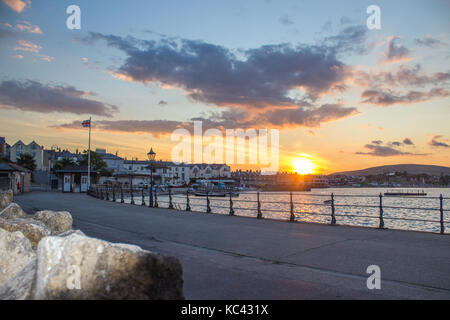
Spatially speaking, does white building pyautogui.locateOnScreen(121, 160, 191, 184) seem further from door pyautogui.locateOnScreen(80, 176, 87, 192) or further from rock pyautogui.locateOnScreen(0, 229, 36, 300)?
rock pyautogui.locateOnScreen(0, 229, 36, 300)

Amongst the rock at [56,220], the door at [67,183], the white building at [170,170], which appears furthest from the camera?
the white building at [170,170]

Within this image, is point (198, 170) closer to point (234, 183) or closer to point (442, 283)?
point (234, 183)

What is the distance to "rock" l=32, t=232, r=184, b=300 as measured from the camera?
12.4ft

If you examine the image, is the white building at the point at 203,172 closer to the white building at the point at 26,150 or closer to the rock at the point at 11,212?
the white building at the point at 26,150

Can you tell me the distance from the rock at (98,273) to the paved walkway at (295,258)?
74.3 inches

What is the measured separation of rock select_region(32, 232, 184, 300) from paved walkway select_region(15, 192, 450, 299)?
1.89 m

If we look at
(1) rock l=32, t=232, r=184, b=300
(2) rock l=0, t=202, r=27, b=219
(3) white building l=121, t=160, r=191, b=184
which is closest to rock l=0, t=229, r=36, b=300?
(1) rock l=32, t=232, r=184, b=300

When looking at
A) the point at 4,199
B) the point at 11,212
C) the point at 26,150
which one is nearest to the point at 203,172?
the point at 26,150

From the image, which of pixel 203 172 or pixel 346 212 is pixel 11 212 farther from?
pixel 203 172

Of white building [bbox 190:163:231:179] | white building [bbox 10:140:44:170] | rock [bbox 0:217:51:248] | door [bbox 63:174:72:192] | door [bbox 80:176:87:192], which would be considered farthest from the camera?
white building [bbox 190:163:231:179]

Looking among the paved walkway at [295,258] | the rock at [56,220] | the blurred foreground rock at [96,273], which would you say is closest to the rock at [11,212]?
the rock at [56,220]

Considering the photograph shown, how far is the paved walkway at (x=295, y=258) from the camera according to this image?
609 cm

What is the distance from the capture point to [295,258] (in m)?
8.77
